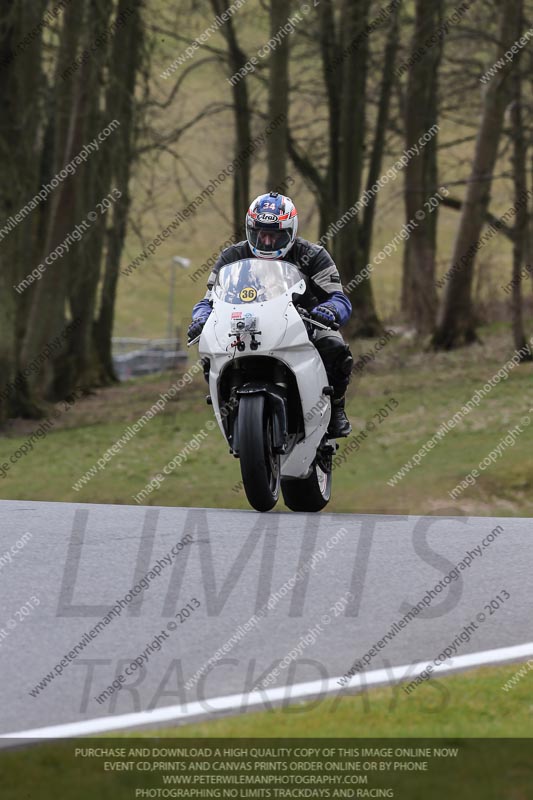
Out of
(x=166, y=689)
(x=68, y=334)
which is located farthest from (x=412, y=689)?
(x=68, y=334)

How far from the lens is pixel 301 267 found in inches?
384

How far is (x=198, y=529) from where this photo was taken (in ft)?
28.5

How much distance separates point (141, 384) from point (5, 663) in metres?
30.0

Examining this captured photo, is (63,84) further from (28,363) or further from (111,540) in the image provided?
(111,540)

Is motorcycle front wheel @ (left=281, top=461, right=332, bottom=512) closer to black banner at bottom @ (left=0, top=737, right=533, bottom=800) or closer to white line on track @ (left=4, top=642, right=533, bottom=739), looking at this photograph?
white line on track @ (left=4, top=642, right=533, bottom=739)

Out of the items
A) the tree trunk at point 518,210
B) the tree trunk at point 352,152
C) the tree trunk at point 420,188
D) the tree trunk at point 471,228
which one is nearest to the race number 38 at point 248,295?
the tree trunk at point 518,210

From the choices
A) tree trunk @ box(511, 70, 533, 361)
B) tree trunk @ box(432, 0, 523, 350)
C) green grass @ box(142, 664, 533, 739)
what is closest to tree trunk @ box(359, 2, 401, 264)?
tree trunk @ box(432, 0, 523, 350)

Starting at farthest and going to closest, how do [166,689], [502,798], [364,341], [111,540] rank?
1. [364,341]
2. [111,540]
3. [166,689]
4. [502,798]

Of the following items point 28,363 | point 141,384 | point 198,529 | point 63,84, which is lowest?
point 141,384

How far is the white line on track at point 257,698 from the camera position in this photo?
478cm

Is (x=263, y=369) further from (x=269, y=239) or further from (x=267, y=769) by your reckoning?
(x=267, y=769)

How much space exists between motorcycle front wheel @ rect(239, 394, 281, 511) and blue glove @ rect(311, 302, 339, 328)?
→ 798mm

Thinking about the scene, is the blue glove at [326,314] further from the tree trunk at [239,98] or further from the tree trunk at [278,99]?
the tree trunk at [239,98]

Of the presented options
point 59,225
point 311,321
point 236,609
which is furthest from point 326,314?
point 59,225
